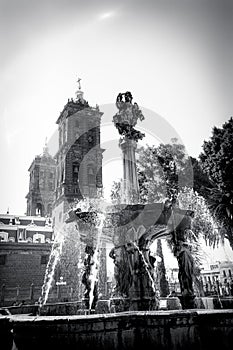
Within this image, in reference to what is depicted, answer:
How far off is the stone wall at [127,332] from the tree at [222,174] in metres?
15.4

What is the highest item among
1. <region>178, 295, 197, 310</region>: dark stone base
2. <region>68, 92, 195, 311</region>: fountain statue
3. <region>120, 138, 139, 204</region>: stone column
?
<region>120, 138, 139, 204</region>: stone column

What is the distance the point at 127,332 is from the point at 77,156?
134 feet

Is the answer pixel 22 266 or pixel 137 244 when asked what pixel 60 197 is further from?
pixel 137 244

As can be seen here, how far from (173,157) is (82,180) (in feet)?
68.9

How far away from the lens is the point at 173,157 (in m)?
23.1

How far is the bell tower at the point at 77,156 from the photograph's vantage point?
40.4m

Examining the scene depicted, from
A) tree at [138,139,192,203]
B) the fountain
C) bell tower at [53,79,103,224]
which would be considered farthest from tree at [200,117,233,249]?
bell tower at [53,79,103,224]

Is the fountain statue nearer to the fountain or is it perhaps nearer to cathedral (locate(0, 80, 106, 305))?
the fountain

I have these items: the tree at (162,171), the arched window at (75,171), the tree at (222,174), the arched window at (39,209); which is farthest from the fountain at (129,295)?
the arched window at (39,209)

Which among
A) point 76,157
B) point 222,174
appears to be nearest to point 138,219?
point 222,174

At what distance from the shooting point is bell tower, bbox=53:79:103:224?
40.4 metres

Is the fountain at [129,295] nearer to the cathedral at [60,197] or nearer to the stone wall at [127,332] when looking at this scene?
the stone wall at [127,332]

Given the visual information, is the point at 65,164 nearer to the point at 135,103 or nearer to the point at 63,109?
the point at 63,109

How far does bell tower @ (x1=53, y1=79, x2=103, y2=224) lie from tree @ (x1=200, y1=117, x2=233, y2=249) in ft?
75.9
